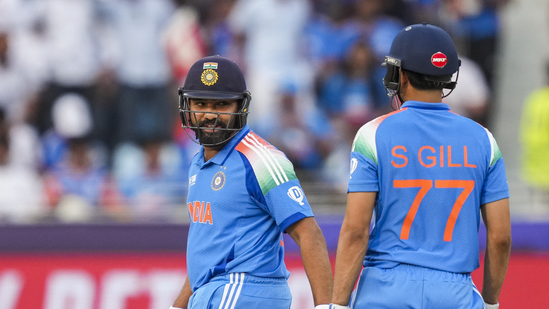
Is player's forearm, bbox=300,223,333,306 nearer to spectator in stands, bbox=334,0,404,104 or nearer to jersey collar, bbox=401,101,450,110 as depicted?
jersey collar, bbox=401,101,450,110

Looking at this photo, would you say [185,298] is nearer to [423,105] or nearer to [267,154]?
[267,154]

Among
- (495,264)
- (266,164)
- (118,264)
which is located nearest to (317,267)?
(266,164)

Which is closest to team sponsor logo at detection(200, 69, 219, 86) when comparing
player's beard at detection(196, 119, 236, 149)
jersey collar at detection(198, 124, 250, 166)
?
player's beard at detection(196, 119, 236, 149)

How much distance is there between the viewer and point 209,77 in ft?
13.2

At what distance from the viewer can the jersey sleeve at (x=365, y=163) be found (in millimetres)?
Result: 3523

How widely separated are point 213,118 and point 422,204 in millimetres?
1163

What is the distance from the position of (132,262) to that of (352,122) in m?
3.47

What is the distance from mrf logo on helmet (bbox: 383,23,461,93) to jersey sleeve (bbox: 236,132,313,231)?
66cm

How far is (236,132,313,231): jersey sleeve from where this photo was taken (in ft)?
12.5

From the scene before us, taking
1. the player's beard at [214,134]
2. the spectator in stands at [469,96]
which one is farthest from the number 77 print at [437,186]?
the spectator in stands at [469,96]

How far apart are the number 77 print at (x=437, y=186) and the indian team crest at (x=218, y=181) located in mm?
899

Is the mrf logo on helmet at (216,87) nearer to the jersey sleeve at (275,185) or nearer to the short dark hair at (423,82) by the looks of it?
the jersey sleeve at (275,185)

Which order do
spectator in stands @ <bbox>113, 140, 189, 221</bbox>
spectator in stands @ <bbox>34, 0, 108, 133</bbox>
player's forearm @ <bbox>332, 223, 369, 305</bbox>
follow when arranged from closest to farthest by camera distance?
player's forearm @ <bbox>332, 223, 369, 305</bbox> → spectator in stands @ <bbox>113, 140, 189, 221</bbox> → spectator in stands @ <bbox>34, 0, 108, 133</bbox>

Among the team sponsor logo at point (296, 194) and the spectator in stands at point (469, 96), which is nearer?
the team sponsor logo at point (296, 194)
